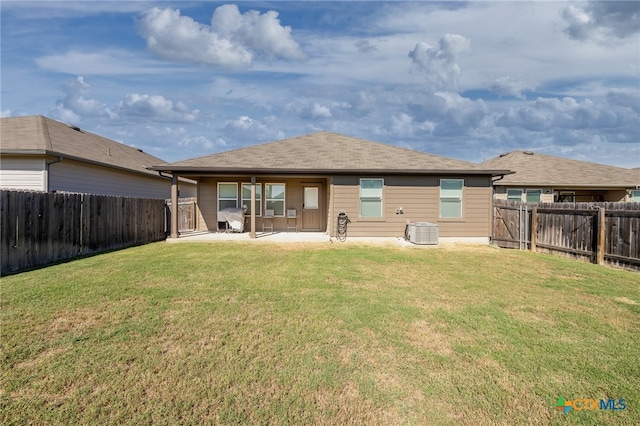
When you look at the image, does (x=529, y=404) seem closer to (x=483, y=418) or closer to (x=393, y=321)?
(x=483, y=418)

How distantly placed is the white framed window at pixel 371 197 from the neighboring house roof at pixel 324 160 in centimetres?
64

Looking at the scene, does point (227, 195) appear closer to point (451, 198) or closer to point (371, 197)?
point (371, 197)

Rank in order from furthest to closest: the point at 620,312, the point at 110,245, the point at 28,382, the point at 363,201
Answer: the point at 363,201
the point at 110,245
the point at 620,312
the point at 28,382

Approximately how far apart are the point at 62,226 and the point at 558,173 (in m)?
22.9

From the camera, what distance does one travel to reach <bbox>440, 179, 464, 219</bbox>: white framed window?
43.5 ft

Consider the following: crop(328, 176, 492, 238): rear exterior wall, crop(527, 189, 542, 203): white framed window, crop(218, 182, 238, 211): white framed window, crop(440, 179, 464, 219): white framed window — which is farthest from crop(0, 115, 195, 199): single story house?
crop(527, 189, 542, 203): white framed window

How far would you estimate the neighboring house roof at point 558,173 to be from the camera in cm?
1775

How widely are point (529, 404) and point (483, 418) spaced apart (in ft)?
1.59

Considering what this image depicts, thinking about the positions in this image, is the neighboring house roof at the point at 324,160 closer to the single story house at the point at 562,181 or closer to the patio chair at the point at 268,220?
the patio chair at the point at 268,220

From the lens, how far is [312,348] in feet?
11.5

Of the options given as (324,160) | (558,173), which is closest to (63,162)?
(324,160)

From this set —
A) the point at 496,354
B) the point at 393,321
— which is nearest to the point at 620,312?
the point at 496,354

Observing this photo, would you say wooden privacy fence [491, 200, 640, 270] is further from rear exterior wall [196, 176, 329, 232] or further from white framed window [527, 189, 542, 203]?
rear exterior wall [196, 176, 329, 232]

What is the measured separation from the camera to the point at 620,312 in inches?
189
